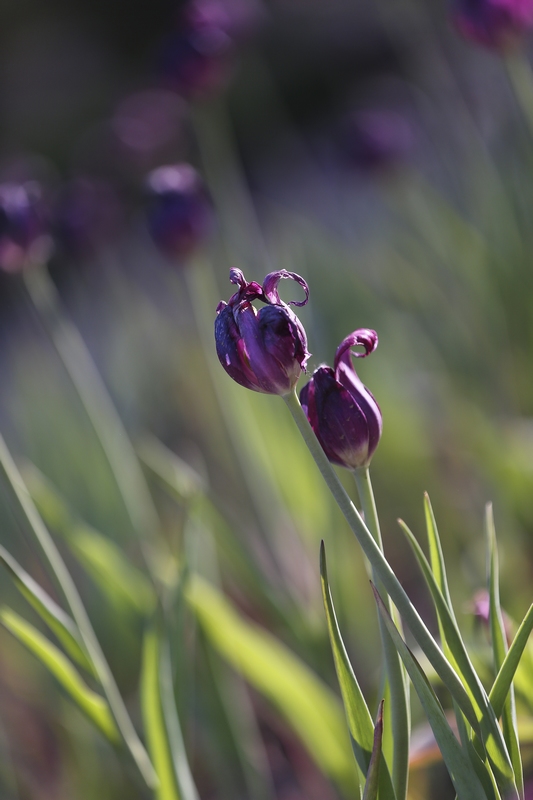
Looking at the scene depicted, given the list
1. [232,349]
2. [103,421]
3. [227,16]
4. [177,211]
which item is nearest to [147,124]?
[227,16]

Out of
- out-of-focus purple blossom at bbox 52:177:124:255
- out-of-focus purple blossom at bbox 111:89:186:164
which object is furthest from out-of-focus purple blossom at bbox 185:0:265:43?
out-of-focus purple blossom at bbox 52:177:124:255

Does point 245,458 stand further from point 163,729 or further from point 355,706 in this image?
point 355,706

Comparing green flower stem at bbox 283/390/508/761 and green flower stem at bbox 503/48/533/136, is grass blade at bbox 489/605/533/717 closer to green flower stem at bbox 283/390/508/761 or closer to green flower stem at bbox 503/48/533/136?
green flower stem at bbox 283/390/508/761

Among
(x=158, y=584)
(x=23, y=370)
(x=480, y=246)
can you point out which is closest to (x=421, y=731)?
(x=158, y=584)

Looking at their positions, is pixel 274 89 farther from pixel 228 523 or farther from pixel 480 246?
pixel 228 523

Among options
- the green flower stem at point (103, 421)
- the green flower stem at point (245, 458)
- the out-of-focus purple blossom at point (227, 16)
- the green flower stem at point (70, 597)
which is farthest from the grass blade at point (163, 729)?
the out-of-focus purple blossom at point (227, 16)

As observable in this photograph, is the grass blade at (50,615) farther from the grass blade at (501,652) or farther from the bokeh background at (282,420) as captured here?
the grass blade at (501,652)
